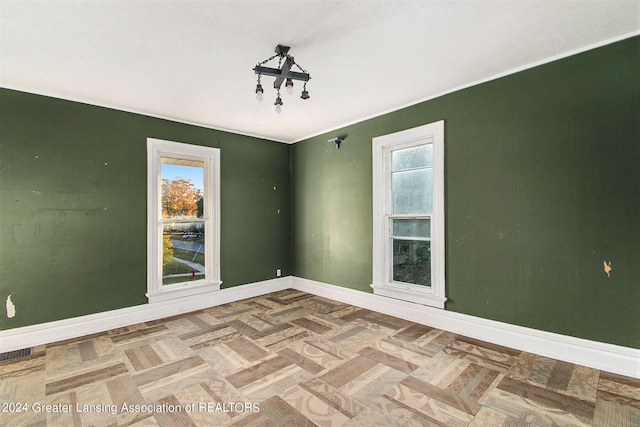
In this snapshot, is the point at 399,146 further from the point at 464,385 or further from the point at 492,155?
the point at 464,385

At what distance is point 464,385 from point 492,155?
2.18 metres

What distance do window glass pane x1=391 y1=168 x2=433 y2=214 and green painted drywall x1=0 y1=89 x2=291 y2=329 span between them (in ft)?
9.43

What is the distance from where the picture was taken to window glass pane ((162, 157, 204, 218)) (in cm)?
421

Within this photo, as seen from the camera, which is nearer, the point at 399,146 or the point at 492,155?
the point at 492,155

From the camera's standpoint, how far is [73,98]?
346cm

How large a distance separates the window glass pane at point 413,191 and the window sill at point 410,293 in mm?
949

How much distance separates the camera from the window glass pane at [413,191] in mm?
3727

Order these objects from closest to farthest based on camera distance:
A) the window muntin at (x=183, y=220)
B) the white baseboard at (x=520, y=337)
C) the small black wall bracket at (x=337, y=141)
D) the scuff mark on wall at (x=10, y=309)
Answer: the white baseboard at (x=520, y=337) → the scuff mark on wall at (x=10, y=309) → the window muntin at (x=183, y=220) → the small black wall bracket at (x=337, y=141)

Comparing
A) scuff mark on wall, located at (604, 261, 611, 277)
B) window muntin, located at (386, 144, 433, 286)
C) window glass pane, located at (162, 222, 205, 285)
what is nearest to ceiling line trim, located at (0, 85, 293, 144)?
window glass pane, located at (162, 222, 205, 285)

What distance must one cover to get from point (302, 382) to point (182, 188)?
313cm

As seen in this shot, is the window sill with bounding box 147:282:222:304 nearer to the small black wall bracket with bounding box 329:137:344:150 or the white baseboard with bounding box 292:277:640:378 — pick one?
the white baseboard with bounding box 292:277:640:378

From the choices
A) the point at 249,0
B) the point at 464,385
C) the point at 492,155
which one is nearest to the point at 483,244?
the point at 492,155

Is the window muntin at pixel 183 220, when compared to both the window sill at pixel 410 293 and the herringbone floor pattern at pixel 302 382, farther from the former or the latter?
the window sill at pixel 410 293

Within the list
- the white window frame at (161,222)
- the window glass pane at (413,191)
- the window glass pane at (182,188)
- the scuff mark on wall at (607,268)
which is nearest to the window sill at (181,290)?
the white window frame at (161,222)
